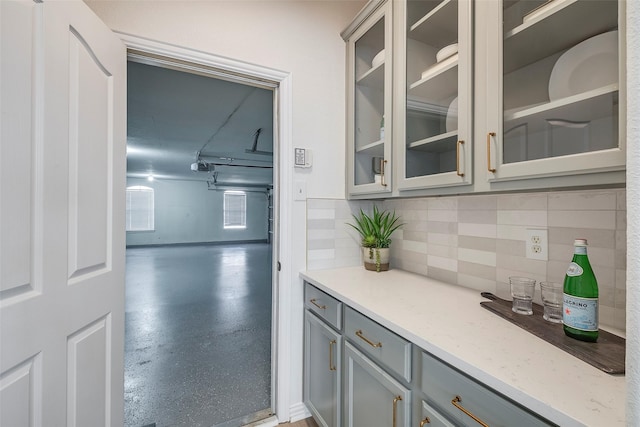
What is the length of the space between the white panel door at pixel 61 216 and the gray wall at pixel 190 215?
973 cm

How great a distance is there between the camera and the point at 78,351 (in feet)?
3.38

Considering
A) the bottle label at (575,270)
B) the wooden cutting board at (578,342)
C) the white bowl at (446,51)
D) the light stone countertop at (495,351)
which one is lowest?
the light stone countertop at (495,351)

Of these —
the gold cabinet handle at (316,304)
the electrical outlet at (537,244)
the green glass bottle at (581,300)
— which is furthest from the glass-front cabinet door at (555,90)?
the gold cabinet handle at (316,304)

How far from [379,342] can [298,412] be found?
1.07 m

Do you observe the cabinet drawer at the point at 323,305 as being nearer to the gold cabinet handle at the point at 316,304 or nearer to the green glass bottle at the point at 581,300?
the gold cabinet handle at the point at 316,304

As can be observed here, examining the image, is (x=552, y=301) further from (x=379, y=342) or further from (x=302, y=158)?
(x=302, y=158)

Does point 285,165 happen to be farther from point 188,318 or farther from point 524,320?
point 188,318

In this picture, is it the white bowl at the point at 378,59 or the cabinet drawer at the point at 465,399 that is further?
the white bowl at the point at 378,59

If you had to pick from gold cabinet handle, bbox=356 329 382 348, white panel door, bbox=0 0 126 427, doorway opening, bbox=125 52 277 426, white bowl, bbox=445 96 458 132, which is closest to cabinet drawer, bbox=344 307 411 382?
gold cabinet handle, bbox=356 329 382 348

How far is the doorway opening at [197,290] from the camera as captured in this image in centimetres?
183

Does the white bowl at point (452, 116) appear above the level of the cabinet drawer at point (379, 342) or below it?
above

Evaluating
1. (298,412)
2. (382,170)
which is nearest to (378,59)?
(382,170)

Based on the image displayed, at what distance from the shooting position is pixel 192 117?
143 inches

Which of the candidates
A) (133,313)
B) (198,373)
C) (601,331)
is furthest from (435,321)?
(133,313)
